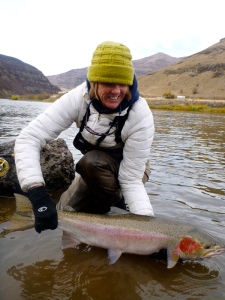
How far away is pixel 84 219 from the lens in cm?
225

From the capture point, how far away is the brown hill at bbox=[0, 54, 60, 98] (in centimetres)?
12449

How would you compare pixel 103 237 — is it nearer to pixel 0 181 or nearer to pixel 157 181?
pixel 0 181

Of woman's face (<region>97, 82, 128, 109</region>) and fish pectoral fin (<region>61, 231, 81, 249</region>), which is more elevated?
woman's face (<region>97, 82, 128, 109</region>)

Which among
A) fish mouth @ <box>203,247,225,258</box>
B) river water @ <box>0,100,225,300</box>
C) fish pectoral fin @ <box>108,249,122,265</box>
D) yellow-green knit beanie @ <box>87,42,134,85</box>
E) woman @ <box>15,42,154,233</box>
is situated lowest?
river water @ <box>0,100,225,300</box>

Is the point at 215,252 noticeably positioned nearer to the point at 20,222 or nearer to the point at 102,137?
the point at 102,137

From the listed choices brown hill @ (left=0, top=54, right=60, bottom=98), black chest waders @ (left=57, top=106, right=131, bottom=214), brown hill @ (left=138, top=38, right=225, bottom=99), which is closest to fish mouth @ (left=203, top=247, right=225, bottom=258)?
black chest waders @ (left=57, top=106, right=131, bottom=214)

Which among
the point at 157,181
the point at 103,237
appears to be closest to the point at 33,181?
the point at 103,237

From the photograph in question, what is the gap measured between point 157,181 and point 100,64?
2.95 m

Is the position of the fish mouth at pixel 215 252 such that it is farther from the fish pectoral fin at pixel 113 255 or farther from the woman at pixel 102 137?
the fish pectoral fin at pixel 113 255

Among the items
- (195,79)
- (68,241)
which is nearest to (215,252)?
(68,241)

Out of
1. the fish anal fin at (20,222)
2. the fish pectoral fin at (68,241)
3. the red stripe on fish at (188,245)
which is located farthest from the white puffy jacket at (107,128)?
the fish pectoral fin at (68,241)

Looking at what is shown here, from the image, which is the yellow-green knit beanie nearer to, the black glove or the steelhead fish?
the black glove

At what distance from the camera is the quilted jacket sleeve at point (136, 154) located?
2.47m

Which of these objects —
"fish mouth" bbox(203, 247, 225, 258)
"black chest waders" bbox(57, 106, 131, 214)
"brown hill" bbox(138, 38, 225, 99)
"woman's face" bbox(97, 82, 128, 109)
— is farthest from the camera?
"brown hill" bbox(138, 38, 225, 99)
